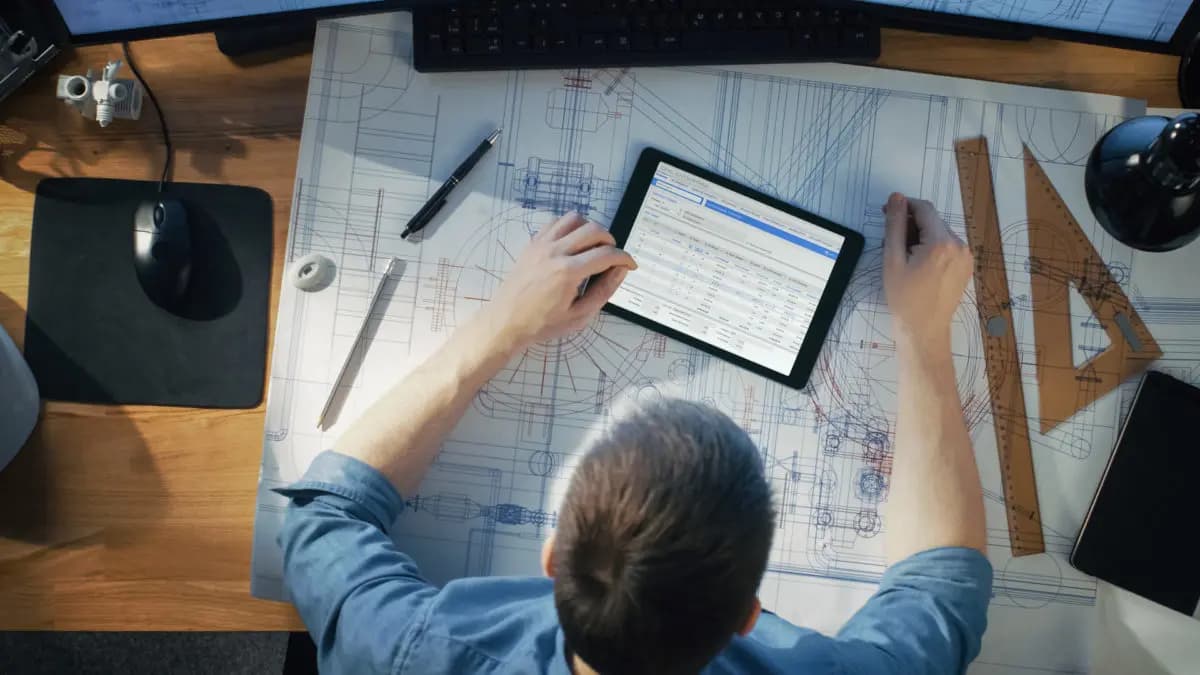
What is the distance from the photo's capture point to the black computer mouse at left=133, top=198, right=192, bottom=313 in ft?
2.82

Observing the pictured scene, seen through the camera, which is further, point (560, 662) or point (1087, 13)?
point (1087, 13)

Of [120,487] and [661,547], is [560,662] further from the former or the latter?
[120,487]

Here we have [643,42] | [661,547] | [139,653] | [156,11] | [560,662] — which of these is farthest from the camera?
[139,653]

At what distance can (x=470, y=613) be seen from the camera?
78 centimetres

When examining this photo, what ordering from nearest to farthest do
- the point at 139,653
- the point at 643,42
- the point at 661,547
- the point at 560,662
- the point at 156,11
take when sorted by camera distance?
the point at 661,547 < the point at 560,662 < the point at 156,11 < the point at 643,42 < the point at 139,653

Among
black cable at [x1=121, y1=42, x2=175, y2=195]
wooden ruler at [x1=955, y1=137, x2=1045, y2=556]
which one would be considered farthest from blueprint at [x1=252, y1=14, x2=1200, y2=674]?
black cable at [x1=121, y1=42, x2=175, y2=195]

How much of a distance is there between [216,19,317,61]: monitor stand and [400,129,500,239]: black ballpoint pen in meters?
0.20

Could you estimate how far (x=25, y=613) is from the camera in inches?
33.7

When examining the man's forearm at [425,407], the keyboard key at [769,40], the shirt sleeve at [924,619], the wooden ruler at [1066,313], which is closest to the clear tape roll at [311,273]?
the man's forearm at [425,407]

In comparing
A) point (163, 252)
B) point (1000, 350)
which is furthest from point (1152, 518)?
point (163, 252)

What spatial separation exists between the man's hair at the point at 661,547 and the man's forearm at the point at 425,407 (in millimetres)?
269

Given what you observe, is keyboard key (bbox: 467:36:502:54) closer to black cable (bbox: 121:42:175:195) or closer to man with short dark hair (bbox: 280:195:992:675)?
man with short dark hair (bbox: 280:195:992:675)

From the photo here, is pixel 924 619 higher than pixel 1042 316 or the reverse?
the reverse

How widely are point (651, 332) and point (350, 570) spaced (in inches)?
14.5
